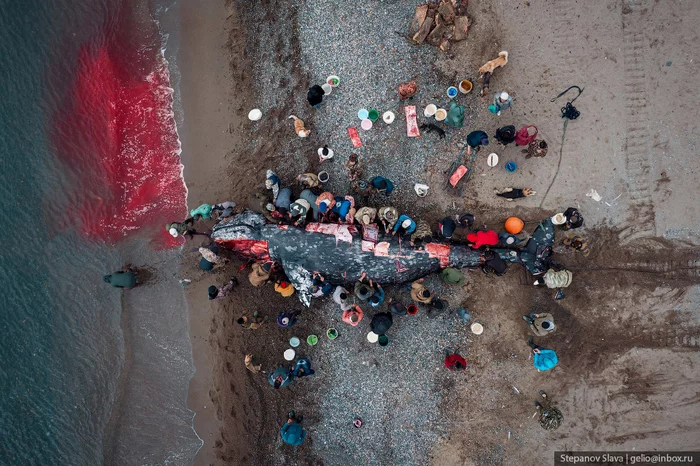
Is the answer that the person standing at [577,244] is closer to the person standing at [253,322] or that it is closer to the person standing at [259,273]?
the person standing at [259,273]

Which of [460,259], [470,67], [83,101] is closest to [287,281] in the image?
[460,259]

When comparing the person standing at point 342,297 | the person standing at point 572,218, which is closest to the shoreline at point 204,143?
the person standing at point 342,297

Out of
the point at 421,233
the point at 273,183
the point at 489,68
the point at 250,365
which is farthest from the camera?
the point at 250,365

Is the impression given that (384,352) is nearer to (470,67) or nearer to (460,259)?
(460,259)

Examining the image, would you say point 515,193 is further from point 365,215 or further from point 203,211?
point 203,211

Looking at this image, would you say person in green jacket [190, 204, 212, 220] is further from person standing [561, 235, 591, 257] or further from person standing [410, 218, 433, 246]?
person standing [561, 235, 591, 257]

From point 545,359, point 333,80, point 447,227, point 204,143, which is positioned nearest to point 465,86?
point 333,80
